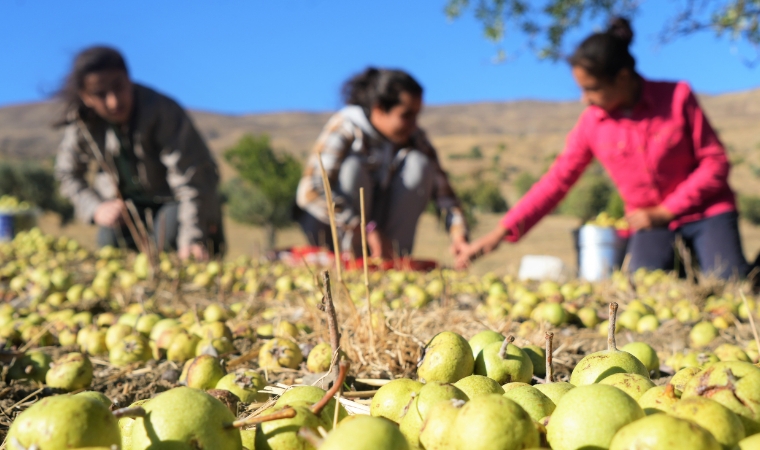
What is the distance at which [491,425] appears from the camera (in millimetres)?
1022

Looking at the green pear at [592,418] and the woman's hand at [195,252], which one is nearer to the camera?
the green pear at [592,418]

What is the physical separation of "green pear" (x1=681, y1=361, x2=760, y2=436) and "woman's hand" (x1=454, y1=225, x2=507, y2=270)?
4.52 m

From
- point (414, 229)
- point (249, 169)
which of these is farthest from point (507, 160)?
point (414, 229)

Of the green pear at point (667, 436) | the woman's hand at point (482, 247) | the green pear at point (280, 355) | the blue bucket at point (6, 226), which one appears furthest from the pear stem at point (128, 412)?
the blue bucket at point (6, 226)

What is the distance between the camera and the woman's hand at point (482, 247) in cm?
589

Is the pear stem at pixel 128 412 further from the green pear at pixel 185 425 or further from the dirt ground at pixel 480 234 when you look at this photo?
the dirt ground at pixel 480 234

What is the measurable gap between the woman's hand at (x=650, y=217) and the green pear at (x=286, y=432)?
16.4 feet

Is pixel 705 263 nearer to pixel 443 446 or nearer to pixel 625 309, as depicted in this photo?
pixel 625 309

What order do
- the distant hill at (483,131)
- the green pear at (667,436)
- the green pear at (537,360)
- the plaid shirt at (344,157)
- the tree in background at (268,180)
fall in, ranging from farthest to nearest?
the distant hill at (483,131) < the tree in background at (268,180) < the plaid shirt at (344,157) < the green pear at (537,360) < the green pear at (667,436)

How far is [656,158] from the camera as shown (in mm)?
5605

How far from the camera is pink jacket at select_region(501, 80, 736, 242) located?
552 centimetres

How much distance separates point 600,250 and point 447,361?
5545 millimetres

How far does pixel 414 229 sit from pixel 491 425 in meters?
6.83

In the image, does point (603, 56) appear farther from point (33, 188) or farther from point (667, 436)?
point (33, 188)
